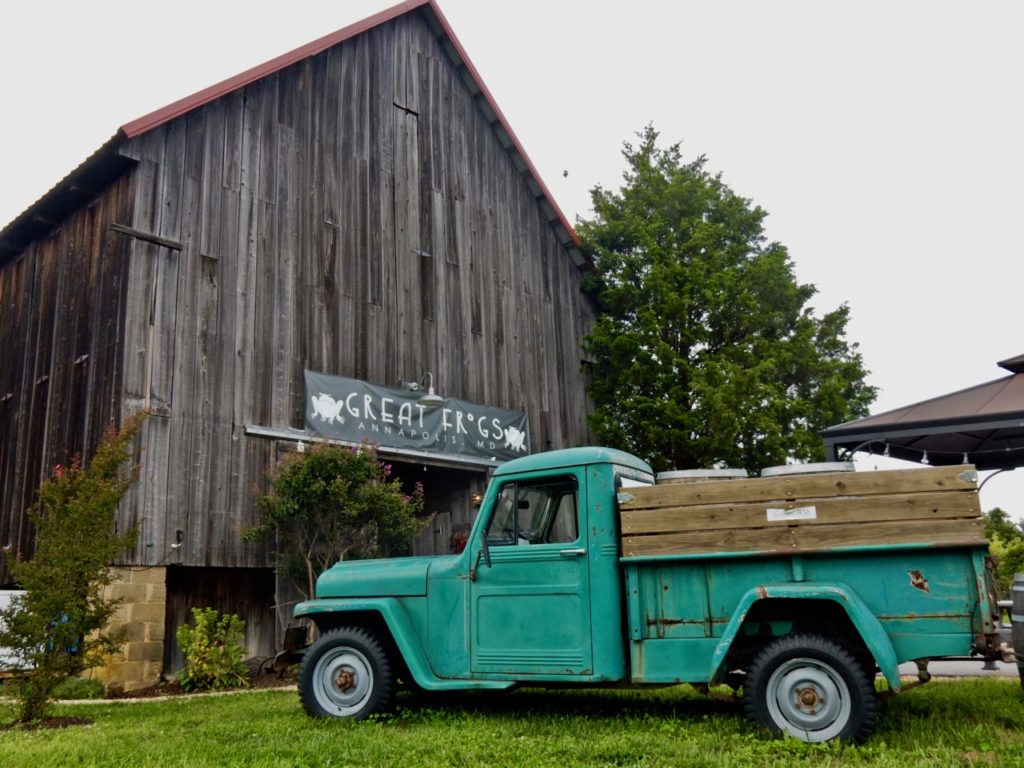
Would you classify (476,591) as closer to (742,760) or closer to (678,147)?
(742,760)

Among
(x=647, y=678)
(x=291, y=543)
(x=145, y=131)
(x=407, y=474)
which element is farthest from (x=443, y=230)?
(x=647, y=678)

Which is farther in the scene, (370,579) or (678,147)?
(678,147)

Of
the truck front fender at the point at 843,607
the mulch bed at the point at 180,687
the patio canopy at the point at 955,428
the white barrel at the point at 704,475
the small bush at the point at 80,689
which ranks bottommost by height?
the mulch bed at the point at 180,687

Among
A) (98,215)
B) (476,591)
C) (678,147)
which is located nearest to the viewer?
(476,591)

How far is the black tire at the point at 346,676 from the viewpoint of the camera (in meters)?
7.79

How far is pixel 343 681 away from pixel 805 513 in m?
4.30

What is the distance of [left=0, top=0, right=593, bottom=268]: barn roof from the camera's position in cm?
1368

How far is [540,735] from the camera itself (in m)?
6.86

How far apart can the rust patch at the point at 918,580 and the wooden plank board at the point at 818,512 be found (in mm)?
386

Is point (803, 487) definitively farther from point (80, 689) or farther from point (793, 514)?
point (80, 689)

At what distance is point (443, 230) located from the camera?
18078mm

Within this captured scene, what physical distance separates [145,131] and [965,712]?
42.5ft

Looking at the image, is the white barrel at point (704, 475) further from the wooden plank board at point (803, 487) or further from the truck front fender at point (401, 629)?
the truck front fender at point (401, 629)

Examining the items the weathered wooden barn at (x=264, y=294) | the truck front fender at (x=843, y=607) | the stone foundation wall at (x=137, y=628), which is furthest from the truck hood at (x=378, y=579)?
the weathered wooden barn at (x=264, y=294)
